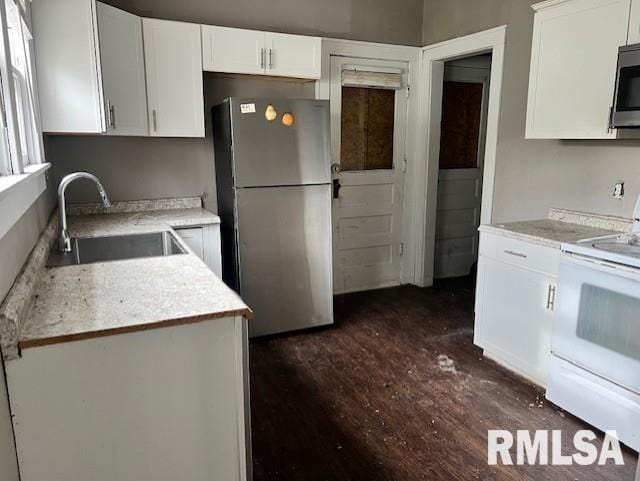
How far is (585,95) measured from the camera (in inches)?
98.8

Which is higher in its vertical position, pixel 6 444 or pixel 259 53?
pixel 259 53

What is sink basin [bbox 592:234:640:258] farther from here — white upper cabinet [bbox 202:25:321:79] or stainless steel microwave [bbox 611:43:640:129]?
Result: white upper cabinet [bbox 202:25:321:79]

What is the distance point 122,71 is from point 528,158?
2.78 m

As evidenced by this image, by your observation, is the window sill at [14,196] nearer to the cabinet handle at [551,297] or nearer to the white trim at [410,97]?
the cabinet handle at [551,297]

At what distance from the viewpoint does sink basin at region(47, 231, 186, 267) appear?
2.48 metres

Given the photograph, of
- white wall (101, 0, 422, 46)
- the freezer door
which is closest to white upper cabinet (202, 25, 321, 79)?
white wall (101, 0, 422, 46)

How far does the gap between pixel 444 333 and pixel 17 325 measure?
9.41 feet

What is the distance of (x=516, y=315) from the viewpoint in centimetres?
275

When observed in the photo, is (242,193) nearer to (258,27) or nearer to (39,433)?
(258,27)

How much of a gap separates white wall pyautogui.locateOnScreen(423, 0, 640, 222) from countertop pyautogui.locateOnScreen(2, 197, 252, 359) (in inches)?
94.5

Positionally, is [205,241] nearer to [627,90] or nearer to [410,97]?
[410,97]

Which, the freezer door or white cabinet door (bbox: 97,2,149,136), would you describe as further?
the freezer door

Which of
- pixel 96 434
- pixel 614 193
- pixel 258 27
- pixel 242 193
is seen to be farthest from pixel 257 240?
pixel 614 193

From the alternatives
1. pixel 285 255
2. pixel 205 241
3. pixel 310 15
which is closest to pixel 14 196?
pixel 205 241
